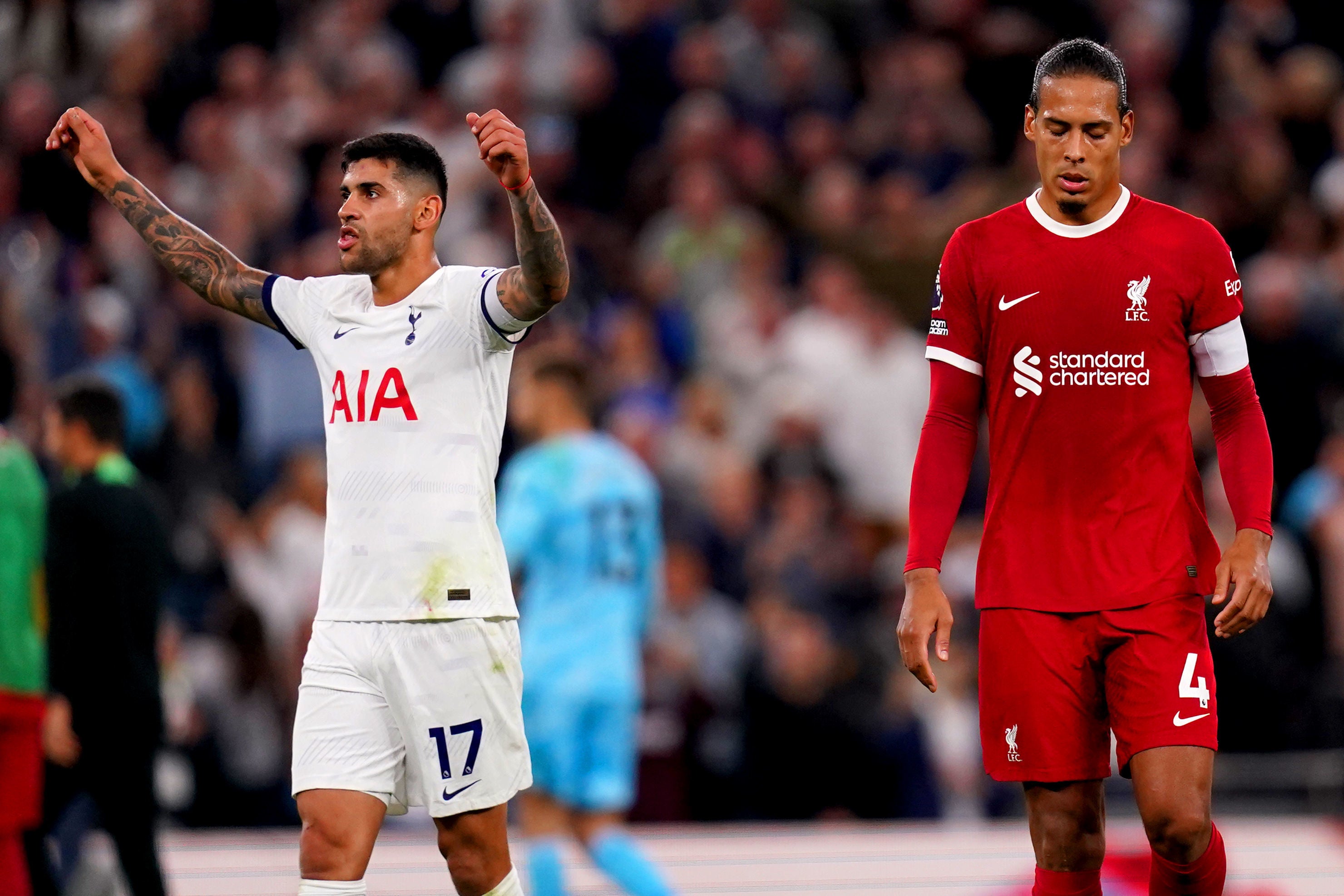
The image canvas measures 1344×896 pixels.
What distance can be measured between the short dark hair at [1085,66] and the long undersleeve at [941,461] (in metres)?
0.83

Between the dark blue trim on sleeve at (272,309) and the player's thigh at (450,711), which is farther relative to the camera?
the dark blue trim on sleeve at (272,309)

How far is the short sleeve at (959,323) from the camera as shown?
5.31 metres

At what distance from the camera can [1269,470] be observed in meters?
5.16

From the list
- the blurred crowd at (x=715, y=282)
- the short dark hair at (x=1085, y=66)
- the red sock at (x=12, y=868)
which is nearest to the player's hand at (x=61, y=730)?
the red sock at (x=12, y=868)

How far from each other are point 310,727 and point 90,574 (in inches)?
104

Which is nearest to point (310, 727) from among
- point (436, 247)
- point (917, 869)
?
point (917, 869)

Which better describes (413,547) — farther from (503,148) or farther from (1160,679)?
(1160,679)

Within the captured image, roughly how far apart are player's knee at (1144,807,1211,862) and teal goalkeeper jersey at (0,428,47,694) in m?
4.55

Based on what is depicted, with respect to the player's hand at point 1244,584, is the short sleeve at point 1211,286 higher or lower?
higher

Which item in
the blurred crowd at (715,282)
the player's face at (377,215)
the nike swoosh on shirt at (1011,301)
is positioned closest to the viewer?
the nike swoosh on shirt at (1011,301)

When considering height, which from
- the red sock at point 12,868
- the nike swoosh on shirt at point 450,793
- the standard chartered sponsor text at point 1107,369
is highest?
the standard chartered sponsor text at point 1107,369

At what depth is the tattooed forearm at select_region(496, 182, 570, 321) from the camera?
5.11 m

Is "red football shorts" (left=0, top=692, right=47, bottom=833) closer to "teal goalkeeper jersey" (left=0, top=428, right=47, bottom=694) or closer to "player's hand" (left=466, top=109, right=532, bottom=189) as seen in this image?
"teal goalkeeper jersey" (left=0, top=428, right=47, bottom=694)

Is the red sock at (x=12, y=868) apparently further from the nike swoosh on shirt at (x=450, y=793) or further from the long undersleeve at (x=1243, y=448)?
the long undersleeve at (x=1243, y=448)
